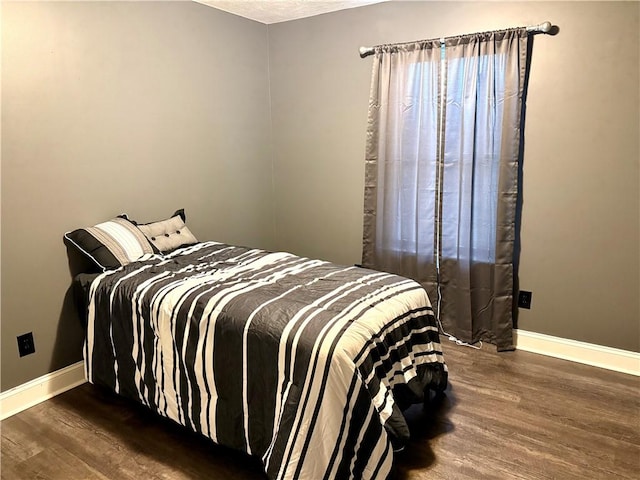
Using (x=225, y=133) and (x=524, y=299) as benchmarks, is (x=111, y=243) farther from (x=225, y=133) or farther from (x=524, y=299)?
(x=524, y=299)

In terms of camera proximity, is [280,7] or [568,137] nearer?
[568,137]

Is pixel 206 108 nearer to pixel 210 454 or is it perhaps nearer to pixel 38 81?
pixel 38 81

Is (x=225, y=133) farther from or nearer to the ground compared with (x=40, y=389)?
farther from the ground

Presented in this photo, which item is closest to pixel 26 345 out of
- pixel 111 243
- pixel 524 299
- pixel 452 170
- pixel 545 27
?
pixel 111 243

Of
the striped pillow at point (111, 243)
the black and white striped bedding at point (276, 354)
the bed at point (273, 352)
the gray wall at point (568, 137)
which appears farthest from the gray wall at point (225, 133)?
the black and white striped bedding at point (276, 354)

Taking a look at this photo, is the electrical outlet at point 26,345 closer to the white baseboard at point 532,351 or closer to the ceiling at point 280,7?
the white baseboard at point 532,351

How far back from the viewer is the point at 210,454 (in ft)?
7.16

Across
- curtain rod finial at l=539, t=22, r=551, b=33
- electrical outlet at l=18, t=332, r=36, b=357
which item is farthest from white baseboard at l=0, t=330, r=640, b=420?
curtain rod finial at l=539, t=22, r=551, b=33

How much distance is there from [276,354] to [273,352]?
17 mm

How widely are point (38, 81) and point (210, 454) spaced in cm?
211

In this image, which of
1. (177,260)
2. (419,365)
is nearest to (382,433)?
(419,365)

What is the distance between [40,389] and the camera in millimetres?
2658

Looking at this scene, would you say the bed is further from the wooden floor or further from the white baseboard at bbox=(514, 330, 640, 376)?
the white baseboard at bbox=(514, 330, 640, 376)

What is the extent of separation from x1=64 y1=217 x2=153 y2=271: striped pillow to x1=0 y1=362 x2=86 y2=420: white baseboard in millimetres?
698
